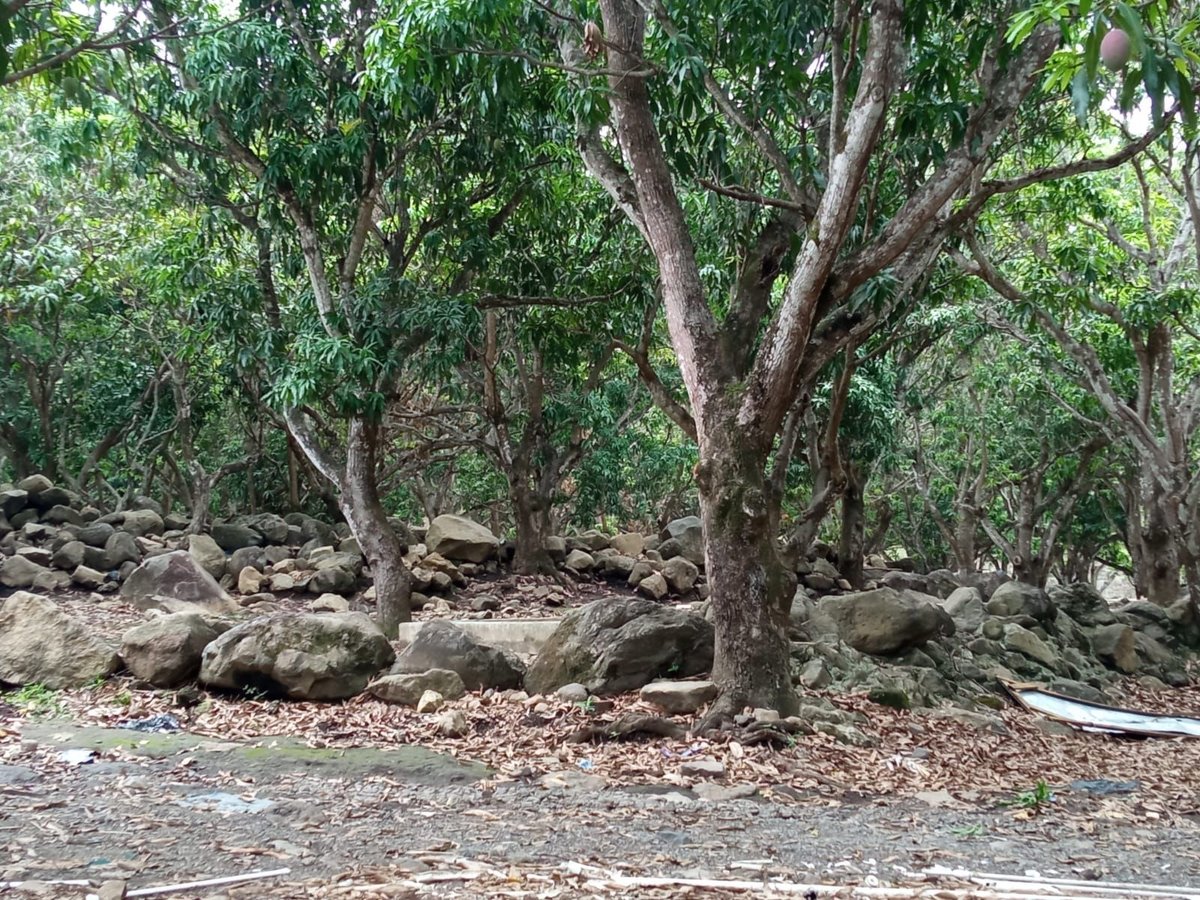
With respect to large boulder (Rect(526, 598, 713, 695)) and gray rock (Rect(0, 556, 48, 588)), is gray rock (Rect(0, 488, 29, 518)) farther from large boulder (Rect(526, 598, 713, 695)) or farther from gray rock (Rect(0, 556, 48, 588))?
large boulder (Rect(526, 598, 713, 695))

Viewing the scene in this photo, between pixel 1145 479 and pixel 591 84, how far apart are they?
9926 mm

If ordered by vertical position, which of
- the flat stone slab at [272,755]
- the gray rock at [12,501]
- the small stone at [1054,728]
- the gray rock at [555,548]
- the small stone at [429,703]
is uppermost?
the gray rock at [12,501]

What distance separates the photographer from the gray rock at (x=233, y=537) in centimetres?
1462

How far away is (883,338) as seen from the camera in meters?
11.0

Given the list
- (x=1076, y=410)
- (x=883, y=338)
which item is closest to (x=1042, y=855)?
(x=883, y=338)

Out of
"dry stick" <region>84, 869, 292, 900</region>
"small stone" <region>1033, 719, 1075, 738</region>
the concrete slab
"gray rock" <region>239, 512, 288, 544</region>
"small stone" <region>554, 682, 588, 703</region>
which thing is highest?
"gray rock" <region>239, 512, 288, 544</region>

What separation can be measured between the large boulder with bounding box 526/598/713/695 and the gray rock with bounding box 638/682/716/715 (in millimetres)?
581

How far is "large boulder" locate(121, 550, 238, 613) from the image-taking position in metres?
11.7

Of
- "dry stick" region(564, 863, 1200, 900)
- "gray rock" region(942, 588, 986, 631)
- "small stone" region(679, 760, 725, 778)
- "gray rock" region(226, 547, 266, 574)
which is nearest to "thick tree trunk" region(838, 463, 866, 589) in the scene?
"gray rock" region(942, 588, 986, 631)

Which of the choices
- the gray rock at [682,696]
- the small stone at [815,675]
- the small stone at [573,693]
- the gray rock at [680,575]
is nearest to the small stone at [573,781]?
the gray rock at [682,696]

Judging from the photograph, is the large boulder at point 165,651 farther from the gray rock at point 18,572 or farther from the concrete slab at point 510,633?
the gray rock at point 18,572

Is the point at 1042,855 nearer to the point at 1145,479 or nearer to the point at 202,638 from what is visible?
the point at 202,638

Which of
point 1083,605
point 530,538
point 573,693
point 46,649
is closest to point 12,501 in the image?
point 46,649

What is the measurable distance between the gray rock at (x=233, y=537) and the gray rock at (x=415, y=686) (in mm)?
7582
